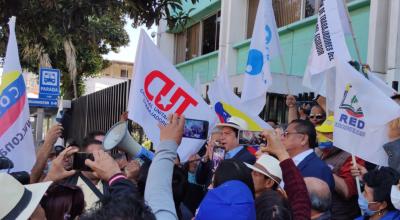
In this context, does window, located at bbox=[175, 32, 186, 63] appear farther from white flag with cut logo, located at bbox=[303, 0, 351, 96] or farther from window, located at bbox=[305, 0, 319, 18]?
white flag with cut logo, located at bbox=[303, 0, 351, 96]

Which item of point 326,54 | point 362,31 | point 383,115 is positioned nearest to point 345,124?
point 383,115

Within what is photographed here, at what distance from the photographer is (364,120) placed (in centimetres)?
402

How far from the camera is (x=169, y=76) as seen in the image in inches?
185

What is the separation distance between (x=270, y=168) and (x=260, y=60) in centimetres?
293

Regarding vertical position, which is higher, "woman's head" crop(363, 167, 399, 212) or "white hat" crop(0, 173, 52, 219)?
"white hat" crop(0, 173, 52, 219)

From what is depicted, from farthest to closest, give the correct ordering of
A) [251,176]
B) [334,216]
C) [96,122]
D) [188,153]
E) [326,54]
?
[96,122] < [326,54] < [188,153] < [334,216] < [251,176]

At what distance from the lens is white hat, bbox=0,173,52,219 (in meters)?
2.24

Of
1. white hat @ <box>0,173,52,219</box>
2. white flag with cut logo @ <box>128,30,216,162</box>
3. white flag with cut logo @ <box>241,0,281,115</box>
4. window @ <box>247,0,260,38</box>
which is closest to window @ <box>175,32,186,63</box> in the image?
window @ <box>247,0,260,38</box>

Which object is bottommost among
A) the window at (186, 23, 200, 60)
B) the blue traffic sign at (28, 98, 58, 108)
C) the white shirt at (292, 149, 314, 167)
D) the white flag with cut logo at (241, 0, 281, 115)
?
the white shirt at (292, 149, 314, 167)

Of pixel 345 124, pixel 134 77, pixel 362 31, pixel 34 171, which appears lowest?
pixel 34 171

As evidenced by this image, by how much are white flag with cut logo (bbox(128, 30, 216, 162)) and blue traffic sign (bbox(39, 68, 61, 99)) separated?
6936 mm

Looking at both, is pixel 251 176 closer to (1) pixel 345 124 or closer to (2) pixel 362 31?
(1) pixel 345 124

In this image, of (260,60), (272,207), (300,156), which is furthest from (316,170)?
(260,60)

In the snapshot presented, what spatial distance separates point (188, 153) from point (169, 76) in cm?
72
